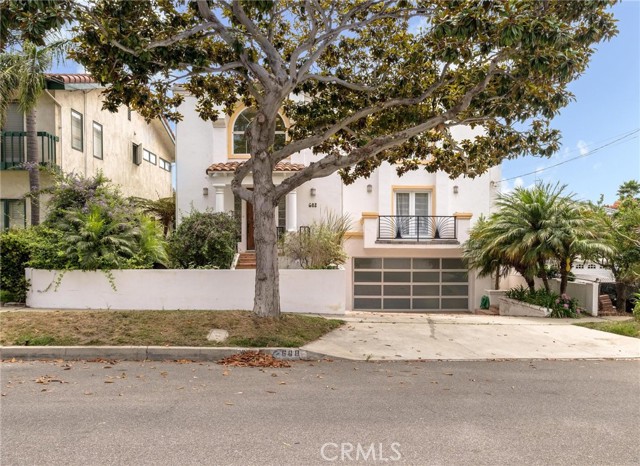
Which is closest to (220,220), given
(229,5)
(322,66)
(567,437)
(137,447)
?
(322,66)

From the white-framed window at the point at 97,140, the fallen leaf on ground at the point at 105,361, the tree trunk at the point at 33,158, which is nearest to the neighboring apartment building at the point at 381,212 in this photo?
the white-framed window at the point at 97,140

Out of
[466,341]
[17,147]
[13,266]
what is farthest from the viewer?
[17,147]

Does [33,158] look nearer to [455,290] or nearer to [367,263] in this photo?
[367,263]

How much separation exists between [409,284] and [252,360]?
1158 centimetres

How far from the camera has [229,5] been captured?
8695 millimetres

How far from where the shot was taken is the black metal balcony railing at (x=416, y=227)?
677 inches

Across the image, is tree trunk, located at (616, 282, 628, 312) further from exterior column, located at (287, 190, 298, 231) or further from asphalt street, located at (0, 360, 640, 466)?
exterior column, located at (287, 190, 298, 231)

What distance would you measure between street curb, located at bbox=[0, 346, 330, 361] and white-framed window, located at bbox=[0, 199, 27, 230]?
31.9 feet

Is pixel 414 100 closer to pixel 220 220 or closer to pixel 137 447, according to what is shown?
pixel 220 220

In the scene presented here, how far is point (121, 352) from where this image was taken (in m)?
7.38

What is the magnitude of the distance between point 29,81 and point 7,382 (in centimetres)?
1063

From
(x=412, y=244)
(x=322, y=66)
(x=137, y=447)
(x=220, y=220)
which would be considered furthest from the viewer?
(x=412, y=244)

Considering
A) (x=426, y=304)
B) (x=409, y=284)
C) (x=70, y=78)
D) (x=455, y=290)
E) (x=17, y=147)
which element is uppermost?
(x=70, y=78)

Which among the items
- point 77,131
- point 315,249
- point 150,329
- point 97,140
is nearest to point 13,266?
point 150,329
